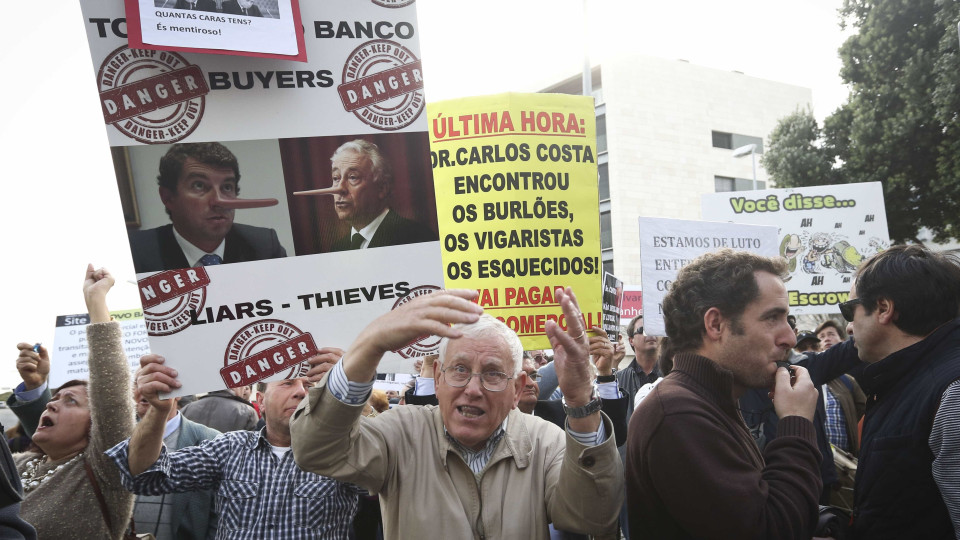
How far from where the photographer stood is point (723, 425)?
2.37 metres

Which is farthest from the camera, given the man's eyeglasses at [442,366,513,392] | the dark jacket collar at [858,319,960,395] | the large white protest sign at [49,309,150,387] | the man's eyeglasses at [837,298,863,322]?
the large white protest sign at [49,309,150,387]

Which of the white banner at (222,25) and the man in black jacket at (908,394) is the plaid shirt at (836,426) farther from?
the white banner at (222,25)

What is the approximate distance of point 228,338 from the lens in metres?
2.61

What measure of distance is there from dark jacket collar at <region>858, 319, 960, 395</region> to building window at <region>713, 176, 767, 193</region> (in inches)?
1402

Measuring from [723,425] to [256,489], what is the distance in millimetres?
1972

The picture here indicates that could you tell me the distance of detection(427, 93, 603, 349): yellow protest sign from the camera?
13.9 ft

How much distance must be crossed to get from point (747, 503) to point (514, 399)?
95 centimetres

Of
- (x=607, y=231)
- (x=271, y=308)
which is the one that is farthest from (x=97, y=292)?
(x=607, y=231)

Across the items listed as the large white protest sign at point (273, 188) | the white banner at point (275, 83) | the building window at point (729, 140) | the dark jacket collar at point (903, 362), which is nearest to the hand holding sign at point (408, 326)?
the large white protest sign at point (273, 188)

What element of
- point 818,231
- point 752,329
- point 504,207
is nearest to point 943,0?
point 818,231

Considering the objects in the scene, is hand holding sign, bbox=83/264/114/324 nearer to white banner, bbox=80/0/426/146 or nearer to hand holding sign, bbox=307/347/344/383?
white banner, bbox=80/0/426/146

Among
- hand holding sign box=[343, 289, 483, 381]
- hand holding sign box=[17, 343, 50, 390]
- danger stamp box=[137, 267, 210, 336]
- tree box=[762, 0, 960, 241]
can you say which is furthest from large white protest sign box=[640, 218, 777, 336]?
tree box=[762, 0, 960, 241]

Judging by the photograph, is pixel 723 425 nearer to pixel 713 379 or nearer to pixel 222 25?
pixel 713 379

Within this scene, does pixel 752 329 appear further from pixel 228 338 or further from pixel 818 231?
pixel 818 231
